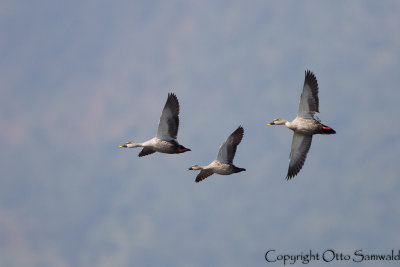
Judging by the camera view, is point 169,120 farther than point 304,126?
Yes

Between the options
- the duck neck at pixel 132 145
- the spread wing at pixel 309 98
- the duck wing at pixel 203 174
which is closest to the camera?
the spread wing at pixel 309 98

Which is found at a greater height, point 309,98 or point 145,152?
Answer: point 309,98

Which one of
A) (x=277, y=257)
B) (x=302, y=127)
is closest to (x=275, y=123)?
(x=302, y=127)

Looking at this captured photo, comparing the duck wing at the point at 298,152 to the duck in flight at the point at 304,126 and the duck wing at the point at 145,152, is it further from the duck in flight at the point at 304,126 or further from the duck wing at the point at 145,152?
the duck wing at the point at 145,152

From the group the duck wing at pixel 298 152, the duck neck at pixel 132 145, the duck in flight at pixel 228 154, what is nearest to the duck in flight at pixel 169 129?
the duck in flight at pixel 228 154

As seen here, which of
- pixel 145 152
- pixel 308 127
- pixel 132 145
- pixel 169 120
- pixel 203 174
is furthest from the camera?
pixel 145 152

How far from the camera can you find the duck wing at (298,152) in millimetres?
40344

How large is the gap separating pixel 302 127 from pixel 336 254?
7.77 meters

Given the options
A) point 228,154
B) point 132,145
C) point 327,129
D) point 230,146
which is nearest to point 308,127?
point 327,129

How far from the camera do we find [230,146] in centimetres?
3981

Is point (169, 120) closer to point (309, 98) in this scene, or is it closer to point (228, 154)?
point (228, 154)

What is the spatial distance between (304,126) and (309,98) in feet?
5.88

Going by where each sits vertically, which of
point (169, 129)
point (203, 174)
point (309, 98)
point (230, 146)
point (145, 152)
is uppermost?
point (309, 98)

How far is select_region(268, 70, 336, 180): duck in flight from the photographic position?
38.1 metres
